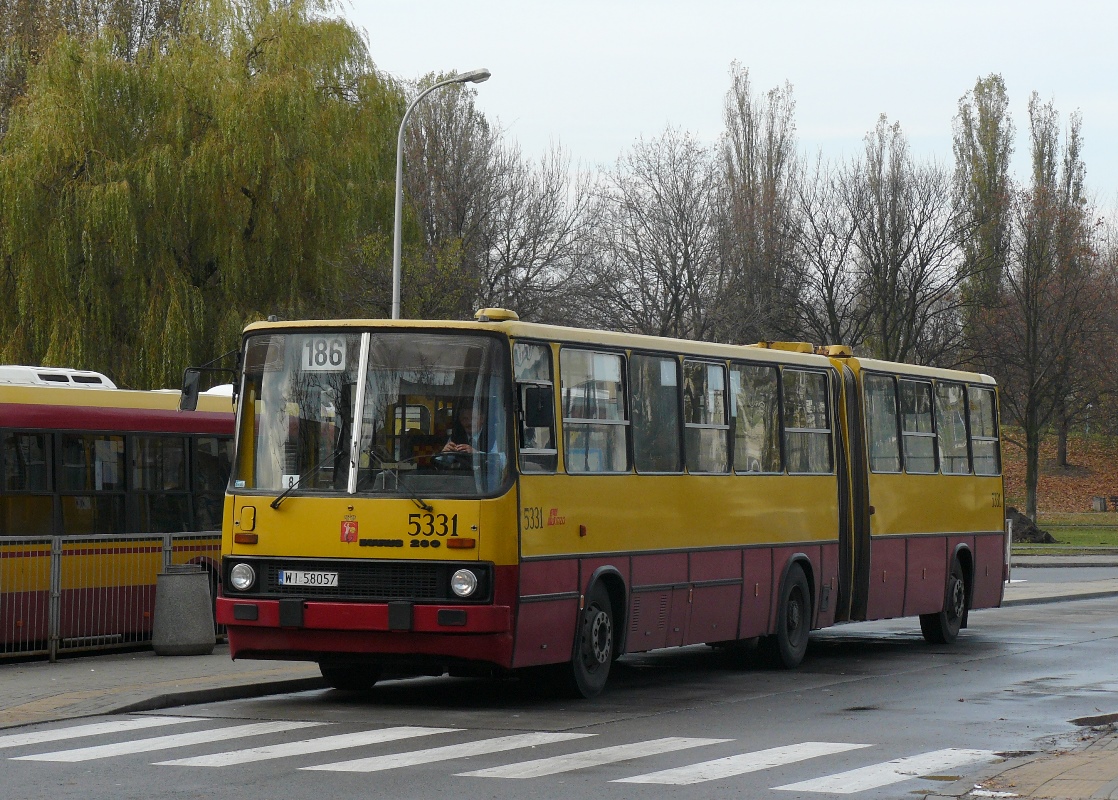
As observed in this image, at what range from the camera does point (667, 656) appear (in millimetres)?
19219

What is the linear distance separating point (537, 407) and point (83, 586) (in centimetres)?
629

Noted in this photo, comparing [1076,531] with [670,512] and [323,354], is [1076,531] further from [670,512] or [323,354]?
[323,354]

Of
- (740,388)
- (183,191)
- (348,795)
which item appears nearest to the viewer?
(348,795)

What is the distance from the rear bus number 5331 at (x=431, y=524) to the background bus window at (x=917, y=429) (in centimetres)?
900

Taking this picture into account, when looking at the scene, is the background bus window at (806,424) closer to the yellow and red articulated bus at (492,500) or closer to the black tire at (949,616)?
the yellow and red articulated bus at (492,500)

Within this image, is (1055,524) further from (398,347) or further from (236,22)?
(398,347)

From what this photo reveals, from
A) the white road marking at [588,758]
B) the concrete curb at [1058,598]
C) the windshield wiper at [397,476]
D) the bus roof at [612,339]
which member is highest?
the bus roof at [612,339]

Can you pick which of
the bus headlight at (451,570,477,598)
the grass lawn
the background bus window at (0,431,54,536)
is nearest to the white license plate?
the bus headlight at (451,570,477,598)

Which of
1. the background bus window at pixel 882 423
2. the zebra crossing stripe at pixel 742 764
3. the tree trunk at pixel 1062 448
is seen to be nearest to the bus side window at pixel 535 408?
the zebra crossing stripe at pixel 742 764

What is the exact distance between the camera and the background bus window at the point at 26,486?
16.7 metres

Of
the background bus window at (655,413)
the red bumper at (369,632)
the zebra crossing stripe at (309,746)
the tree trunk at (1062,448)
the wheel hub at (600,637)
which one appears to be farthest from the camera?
the tree trunk at (1062,448)

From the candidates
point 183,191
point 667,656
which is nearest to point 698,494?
point 667,656

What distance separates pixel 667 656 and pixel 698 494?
376cm

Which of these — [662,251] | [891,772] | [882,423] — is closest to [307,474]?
[891,772]
